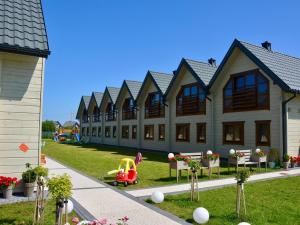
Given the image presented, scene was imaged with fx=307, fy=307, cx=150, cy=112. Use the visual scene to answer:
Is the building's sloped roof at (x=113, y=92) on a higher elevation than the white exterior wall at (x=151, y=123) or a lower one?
higher

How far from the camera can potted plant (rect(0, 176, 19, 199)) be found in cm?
847

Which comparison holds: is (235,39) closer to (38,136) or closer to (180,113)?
(180,113)

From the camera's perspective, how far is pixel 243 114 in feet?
63.6

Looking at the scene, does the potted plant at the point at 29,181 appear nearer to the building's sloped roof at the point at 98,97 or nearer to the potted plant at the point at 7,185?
the potted plant at the point at 7,185

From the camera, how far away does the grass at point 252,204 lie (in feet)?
23.0

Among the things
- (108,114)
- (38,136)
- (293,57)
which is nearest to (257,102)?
(293,57)

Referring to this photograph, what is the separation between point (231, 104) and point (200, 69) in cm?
471

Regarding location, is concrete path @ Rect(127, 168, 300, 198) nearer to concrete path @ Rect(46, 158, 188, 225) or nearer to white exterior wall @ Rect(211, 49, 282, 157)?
concrete path @ Rect(46, 158, 188, 225)

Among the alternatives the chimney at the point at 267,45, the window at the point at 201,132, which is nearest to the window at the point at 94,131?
the window at the point at 201,132

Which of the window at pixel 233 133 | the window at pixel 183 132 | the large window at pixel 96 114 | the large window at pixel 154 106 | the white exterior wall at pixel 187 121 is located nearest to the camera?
the window at pixel 233 133

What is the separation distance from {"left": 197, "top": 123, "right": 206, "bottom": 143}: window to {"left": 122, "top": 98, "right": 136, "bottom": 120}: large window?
426 inches

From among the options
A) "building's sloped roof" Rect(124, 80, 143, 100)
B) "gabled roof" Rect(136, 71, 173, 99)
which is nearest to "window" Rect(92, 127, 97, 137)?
"building's sloped roof" Rect(124, 80, 143, 100)

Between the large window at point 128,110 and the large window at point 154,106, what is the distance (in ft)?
8.37

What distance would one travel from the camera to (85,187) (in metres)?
10.7
